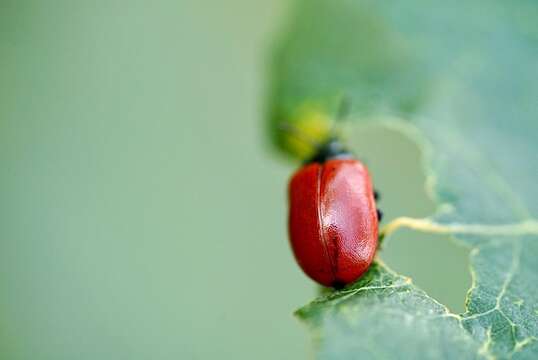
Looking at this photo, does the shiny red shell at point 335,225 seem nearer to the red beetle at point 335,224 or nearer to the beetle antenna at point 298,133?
the red beetle at point 335,224

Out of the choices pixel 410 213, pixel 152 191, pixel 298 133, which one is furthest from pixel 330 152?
pixel 152 191

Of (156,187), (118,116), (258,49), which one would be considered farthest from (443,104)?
(118,116)

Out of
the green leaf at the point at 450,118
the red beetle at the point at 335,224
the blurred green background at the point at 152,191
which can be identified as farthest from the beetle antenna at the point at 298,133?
the red beetle at the point at 335,224

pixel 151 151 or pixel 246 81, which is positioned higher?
pixel 246 81

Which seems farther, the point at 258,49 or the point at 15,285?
the point at 258,49

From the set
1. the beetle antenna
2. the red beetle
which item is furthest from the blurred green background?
the red beetle

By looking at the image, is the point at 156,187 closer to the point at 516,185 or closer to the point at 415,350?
the point at 516,185

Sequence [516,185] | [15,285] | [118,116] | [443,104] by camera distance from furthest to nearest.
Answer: [118,116] < [15,285] < [443,104] < [516,185]
